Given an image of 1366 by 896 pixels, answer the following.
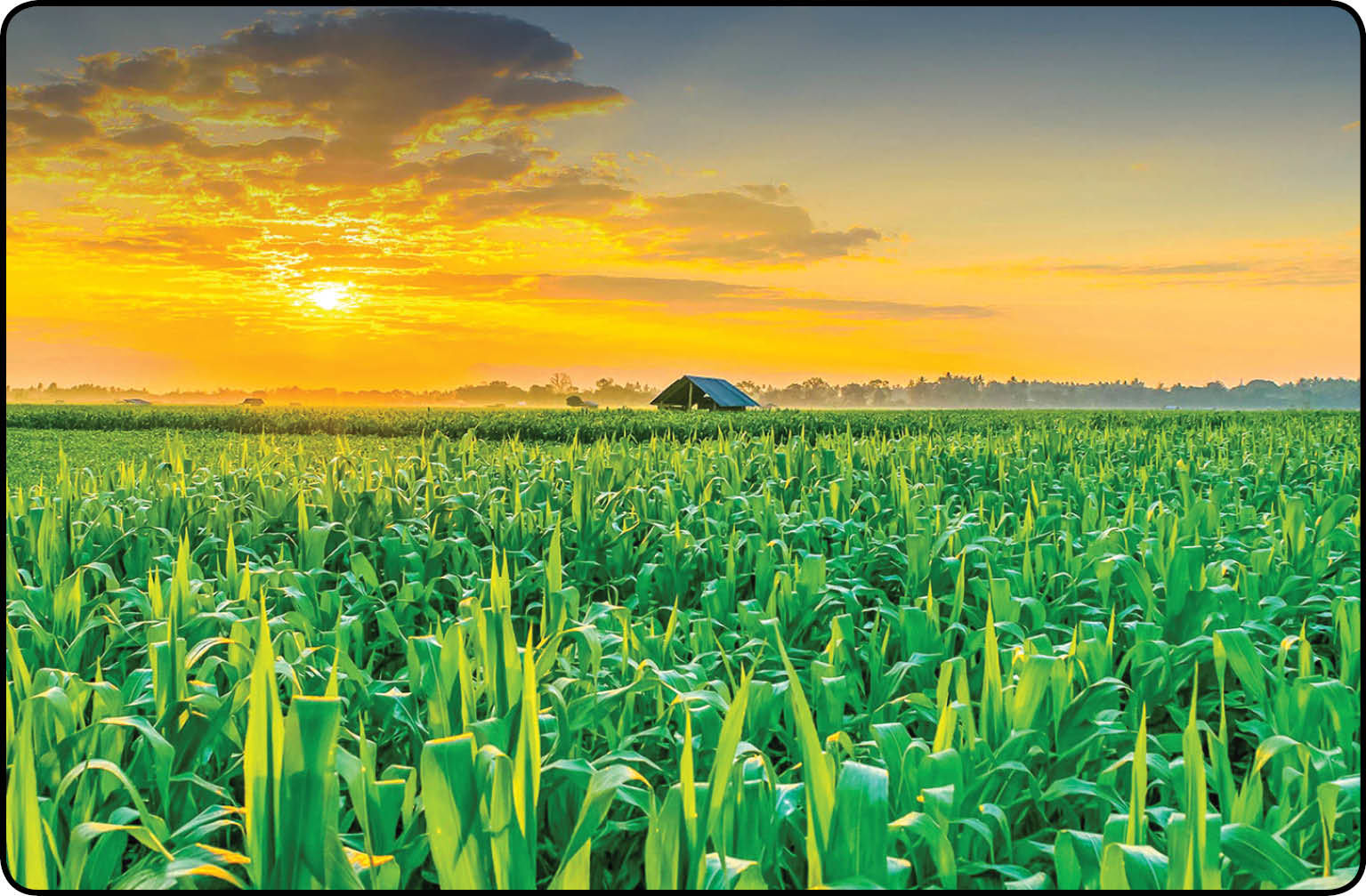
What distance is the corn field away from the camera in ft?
4.99

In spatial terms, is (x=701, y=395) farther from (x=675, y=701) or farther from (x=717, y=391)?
(x=675, y=701)

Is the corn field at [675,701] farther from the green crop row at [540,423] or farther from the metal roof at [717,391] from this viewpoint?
the metal roof at [717,391]

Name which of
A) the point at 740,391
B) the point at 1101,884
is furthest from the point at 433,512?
the point at 740,391

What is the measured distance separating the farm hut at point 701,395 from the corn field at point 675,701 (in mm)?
46094

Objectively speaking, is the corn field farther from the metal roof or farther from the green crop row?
the metal roof

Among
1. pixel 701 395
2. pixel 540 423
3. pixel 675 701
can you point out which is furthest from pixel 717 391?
pixel 675 701

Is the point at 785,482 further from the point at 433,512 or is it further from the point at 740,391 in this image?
the point at 740,391

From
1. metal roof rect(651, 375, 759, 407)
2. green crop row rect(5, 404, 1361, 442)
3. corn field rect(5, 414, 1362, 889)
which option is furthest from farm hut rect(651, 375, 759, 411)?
corn field rect(5, 414, 1362, 889)

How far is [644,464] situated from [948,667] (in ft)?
19.0

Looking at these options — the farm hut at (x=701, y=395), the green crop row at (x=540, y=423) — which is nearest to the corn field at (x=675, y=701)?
the green crop row at (x=540, y=423)

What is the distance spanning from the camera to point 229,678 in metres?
2.64

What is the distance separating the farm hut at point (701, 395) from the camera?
52344mm

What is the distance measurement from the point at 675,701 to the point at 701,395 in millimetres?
50679

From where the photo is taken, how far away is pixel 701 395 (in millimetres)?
52594
